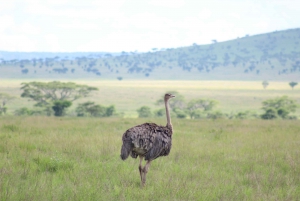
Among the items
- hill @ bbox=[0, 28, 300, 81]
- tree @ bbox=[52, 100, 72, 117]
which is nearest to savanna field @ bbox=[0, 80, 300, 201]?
tree @ bbox=[52, 100, 72, 117]

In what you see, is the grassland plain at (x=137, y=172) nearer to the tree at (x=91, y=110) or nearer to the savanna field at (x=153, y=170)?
the savanna field at (x=153, y=170)

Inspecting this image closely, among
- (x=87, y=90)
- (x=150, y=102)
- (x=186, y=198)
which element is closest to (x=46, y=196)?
(x=186, y=198)

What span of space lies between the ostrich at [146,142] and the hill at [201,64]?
342ft

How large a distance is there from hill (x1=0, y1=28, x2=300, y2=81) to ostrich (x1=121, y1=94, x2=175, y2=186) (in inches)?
4104

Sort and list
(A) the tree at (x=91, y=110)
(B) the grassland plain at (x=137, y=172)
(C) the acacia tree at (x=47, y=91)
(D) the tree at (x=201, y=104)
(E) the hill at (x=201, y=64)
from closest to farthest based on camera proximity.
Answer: (B) the grassland plain at (x=137, y=172) → (A) the tree at (x=91, y=110) → (C) the acacia tree at (x=47, y=91) → (D) the tree at (x=201, y=104) → (E) the hill at (x=201, y=64)

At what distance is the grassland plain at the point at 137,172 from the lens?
6.77m

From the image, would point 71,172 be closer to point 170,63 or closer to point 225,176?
point 225,176

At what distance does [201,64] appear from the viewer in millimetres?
134000

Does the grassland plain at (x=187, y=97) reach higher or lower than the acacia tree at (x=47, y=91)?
lower

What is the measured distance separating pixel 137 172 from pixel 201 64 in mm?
126851

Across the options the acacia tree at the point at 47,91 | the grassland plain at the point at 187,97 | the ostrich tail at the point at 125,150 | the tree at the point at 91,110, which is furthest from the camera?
the grassland plain at the point at 187,97

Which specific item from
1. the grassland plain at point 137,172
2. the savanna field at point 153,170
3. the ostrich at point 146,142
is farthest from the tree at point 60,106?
the ostrich at point 146,142

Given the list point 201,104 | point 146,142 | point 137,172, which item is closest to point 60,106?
point 201,104

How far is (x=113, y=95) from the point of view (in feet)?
243
